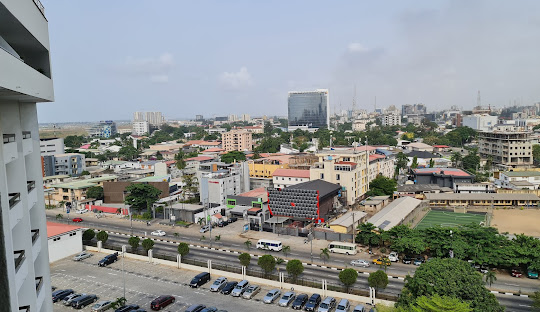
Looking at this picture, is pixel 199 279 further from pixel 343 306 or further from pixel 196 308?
pixel 343 306

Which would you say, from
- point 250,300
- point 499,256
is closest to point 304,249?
point 250,300

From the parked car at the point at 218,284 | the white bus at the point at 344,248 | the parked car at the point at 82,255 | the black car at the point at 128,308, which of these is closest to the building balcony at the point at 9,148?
the black car at the point at 128,308

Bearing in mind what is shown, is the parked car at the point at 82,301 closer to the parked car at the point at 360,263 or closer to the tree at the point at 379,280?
the tree at the point at 379,280

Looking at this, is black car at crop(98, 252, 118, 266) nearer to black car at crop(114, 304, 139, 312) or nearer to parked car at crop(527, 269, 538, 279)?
black car at crop(114, 304, 139, 312)

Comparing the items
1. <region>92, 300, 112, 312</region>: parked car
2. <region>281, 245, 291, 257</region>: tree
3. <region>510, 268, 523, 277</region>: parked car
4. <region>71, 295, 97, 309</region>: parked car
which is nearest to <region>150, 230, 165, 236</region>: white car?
<region>281, 245, 291, 257</region>: tree

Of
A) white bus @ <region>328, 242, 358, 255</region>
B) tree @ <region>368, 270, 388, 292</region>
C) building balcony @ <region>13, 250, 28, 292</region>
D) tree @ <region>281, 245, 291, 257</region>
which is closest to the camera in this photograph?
building balcony @ <region>13, 250, 28, 292</region>

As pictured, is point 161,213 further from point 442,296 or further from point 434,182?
point 434,182
